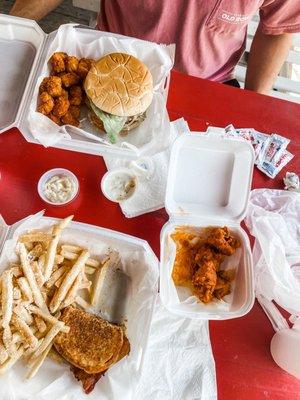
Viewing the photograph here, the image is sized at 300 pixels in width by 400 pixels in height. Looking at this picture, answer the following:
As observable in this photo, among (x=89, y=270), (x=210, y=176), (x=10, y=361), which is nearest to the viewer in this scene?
(x=10, y=361)

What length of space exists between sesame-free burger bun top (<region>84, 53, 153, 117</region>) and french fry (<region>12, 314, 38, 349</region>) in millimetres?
777

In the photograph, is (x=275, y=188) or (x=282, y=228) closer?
(x=282, y=228)

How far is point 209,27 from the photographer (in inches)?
69.2

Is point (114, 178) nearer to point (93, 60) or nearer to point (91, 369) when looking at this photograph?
point (93, 60)

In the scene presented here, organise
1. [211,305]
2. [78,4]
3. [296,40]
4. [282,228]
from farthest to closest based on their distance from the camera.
Answer: [78,4], [296,40], [282,228], [211,305]

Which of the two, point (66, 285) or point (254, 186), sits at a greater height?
point (254, 186)

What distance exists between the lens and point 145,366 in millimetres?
1396

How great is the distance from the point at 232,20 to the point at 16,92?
0.91m

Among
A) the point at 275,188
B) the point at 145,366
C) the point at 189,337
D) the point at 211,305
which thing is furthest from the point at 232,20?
the point at 145,366

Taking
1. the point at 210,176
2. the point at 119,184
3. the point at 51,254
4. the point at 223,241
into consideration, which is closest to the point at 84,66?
the point at 119,184

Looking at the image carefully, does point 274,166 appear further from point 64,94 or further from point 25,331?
point 25,331

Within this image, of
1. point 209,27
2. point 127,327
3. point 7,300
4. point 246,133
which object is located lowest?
point 127,327

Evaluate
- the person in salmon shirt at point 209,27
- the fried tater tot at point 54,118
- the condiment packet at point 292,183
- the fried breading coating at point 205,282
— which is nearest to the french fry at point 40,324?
the fried breading coating at point 205,282

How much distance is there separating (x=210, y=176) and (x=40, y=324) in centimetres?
78
